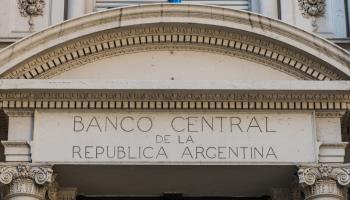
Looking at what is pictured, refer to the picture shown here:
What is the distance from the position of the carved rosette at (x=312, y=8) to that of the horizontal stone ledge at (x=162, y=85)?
379cm

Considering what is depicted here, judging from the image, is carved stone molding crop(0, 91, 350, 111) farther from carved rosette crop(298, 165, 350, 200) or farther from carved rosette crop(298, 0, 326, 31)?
carved rosette crop(298, 0, 326, 31)

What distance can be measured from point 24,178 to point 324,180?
5.61 m

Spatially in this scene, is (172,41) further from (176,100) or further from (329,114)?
(329,114)

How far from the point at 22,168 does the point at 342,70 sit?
20.8 ft

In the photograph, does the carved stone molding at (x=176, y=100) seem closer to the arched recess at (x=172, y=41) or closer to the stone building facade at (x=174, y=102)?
the stone building facade at (x=174, y=102)

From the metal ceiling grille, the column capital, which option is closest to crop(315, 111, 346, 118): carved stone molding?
the column capital

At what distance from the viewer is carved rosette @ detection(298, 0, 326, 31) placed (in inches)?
827

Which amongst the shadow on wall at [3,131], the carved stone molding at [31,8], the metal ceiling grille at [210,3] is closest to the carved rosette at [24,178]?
the shadow on wall at [3,131]

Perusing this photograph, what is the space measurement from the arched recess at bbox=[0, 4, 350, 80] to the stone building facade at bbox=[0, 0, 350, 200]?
0.02m

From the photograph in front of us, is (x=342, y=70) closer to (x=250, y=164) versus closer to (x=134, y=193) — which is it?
(x=250, y=164)

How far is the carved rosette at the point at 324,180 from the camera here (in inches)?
682

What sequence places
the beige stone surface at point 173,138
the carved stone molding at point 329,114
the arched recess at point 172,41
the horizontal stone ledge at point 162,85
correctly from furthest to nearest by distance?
the carved stone molding at point 329,114
the arched recess at point 172,41
the beige stone surface at point 173,138
the horizontal stone ledge at point 162,85

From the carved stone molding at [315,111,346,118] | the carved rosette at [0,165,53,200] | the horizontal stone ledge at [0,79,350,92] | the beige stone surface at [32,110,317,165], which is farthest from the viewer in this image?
the carved stone molding at [315,111,346,118]

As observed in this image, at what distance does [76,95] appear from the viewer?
58.0 feet
